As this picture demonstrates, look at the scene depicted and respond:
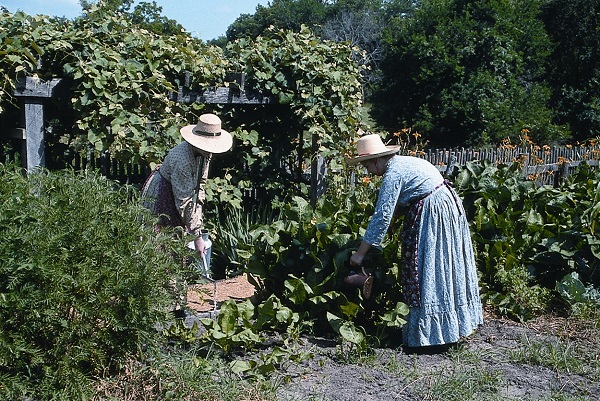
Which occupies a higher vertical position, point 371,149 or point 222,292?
point 371,149

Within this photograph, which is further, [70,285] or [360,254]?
[360,254]

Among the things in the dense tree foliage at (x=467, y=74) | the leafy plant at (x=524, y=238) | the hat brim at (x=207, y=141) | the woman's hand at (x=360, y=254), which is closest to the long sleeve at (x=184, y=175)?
the hat brim at (x=207, y=141)

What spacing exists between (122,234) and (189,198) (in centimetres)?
118


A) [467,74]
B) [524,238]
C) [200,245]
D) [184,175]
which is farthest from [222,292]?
[467,74]

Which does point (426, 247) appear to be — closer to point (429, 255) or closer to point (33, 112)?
point (429, 255)

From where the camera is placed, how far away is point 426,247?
4.91 meters

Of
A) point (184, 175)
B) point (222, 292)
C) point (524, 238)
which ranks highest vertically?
point (184, 175)

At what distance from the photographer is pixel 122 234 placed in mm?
4035

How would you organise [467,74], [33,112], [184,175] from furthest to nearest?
[467,74], [33,112], [184,175]

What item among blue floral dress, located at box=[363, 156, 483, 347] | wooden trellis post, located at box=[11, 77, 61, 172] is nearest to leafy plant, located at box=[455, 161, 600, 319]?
blue floral dress, located at box=[363, 156, 483, 347]

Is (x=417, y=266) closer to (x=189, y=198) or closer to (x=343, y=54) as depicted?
(x=189, y=198)

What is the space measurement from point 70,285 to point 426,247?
240 centimetres

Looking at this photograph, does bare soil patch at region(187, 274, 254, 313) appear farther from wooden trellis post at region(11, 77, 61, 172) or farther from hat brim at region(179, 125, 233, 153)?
wooden trellis post at region(11, 77, 61, 172)

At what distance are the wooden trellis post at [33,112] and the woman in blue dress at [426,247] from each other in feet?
9.28
